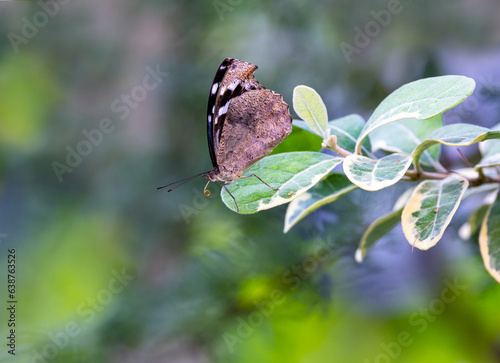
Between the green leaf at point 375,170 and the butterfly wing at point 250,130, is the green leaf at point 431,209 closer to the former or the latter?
the green leaf at point 375,170

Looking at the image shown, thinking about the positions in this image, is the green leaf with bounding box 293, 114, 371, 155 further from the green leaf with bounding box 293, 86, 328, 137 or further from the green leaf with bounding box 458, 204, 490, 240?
the green leaf with bounding box 458, 204, 490, 240

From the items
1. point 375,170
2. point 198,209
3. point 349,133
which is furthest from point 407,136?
point 198,209

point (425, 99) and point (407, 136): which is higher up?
point (425, 99)

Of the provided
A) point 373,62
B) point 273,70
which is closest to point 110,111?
point 273,70

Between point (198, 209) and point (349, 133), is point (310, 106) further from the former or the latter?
point (198, 209)

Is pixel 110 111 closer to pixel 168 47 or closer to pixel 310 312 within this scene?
pixel 168 47

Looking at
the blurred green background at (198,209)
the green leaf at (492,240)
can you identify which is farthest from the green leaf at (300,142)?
the green leaf at (492,240)
